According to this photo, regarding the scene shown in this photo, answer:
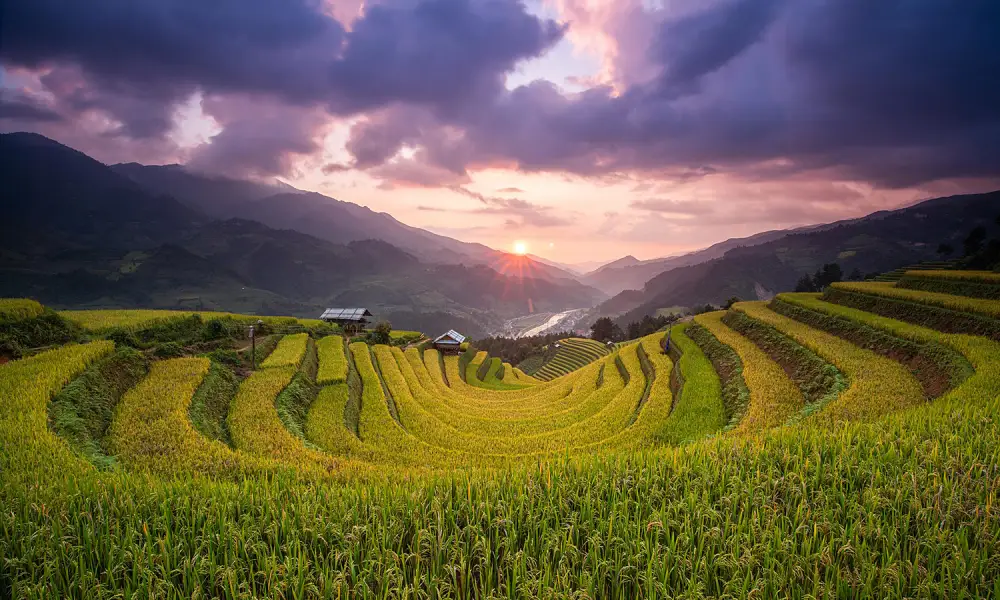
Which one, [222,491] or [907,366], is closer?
[222,491]

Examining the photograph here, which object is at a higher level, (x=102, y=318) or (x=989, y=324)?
(x=102, y=318)

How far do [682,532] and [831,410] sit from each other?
8334 millimetres

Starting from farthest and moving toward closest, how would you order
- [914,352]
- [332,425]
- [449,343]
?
[449,343] < [914,352] < [332,425]

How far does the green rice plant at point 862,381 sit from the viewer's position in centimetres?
942

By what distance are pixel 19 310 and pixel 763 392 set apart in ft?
95.4

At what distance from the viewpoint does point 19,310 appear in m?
14.8

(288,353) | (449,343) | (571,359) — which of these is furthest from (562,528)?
(571,359)

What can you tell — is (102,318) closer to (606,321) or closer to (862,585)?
(862,585)

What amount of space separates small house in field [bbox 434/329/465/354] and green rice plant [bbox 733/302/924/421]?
32328 mm

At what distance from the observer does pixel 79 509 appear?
458 centimetres

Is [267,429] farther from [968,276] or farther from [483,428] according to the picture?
[968,276]

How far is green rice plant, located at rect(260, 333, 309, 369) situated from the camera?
16953mm

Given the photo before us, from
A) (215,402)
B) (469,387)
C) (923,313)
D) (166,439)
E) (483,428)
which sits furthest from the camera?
(469,387)

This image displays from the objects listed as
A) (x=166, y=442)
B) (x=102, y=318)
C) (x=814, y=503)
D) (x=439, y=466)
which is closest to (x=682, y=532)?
(x=814, y=503)
